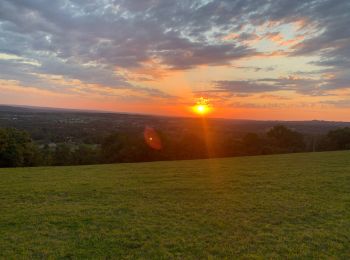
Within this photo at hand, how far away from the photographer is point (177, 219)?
7.16m

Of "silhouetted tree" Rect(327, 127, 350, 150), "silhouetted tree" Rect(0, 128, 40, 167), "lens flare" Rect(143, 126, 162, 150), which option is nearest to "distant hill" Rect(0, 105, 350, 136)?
"lens flare" Rect(143, 126, 162, 150)

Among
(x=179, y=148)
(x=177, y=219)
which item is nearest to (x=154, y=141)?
(x=179, y=148)

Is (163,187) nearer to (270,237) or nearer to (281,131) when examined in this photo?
(270,237)

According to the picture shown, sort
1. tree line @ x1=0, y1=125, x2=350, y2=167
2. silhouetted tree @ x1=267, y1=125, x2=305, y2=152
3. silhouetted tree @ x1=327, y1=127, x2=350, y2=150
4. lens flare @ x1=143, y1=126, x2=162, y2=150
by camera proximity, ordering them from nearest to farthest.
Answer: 1. silhouetted tree @ x1=327, y1=127, x2=350, y2=150
2. tree line @ x1=0, y1=125, x2=350, y2=167
3. lens flare @ x1=143, y1=126, x2=162, y2=150
4. silhouetted tree @ x1=267, y1=125, x2=305, y2=152

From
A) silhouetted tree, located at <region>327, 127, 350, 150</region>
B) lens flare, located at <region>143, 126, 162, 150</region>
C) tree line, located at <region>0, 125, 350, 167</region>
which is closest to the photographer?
silhouetted tree, located at <region>327, 127, 350, 150</region>

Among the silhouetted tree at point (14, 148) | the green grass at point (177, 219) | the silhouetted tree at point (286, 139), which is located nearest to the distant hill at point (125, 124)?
the silhouetted tree at point (286, 139)

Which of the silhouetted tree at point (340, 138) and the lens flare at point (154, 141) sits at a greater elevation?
the silhouetted tree at point (340, 138)

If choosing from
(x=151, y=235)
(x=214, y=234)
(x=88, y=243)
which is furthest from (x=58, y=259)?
(x=214, y=234)

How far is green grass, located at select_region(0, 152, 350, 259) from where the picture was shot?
5414 mm

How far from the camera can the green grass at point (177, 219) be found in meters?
Result: 5.41

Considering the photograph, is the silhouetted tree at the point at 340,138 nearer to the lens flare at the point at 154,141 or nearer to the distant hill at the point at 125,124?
the distant hill at the point at 125,124

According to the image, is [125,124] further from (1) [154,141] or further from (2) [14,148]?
(2) [14,148]

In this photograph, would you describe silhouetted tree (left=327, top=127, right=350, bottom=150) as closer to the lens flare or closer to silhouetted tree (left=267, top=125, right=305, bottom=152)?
silhouetted tree (left=267, top=125, right=305, bottom=152)

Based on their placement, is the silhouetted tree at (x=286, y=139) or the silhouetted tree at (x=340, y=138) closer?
the silhouetted tree at (x=340, y=138)
